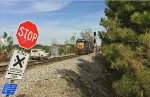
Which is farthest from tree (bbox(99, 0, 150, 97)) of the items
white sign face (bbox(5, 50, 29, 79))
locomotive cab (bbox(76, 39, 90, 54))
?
locomotive cab (bbox(76, 39, 90, 54))

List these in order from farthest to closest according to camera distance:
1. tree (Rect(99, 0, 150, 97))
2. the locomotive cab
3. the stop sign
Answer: the locomotive cab
tree (Rect(99, 0, 150, 97))
the stop sign

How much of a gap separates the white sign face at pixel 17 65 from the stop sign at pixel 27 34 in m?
0.24

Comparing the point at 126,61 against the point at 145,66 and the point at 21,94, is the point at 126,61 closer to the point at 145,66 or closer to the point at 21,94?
the point at 145,66

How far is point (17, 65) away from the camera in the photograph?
6.82 meters

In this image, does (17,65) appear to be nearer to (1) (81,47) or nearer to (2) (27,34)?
(2) (27,34)

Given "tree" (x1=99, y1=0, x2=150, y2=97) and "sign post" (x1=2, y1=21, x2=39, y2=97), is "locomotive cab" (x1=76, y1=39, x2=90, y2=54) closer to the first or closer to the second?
"tree" (x1=99, y1=0, x2=150, y2=97)

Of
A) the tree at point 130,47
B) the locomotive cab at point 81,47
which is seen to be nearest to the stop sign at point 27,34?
the tree at point 130,47

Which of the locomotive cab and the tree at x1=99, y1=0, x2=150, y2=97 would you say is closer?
the tree at x1=99, y1=0, x2=150, y2=97

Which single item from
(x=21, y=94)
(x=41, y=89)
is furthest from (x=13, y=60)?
(x=41, y=89)

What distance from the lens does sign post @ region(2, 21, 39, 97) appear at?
22.0 ft

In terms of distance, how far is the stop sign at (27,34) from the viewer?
22.0 ft

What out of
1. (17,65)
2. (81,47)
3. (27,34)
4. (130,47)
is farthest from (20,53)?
(81,47)

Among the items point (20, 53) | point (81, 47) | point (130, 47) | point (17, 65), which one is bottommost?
point (81, 47)

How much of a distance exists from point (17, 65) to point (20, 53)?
0.86 ft
